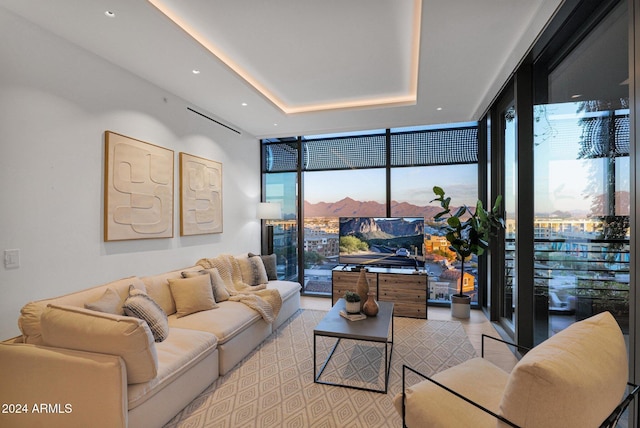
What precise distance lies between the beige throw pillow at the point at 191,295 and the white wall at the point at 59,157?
368 millimetres

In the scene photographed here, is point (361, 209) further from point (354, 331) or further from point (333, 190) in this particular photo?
point (354, 331)

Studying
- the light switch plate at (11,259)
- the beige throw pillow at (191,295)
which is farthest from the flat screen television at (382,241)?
the light switch plate at (11,259)

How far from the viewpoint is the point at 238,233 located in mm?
4613

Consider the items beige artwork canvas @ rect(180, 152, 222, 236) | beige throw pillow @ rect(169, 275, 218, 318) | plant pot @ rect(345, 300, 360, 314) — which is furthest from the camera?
beige artwork canvas @ rect(180, 152, 222, 236)

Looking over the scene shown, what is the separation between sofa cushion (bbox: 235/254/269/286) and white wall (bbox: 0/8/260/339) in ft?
3.35

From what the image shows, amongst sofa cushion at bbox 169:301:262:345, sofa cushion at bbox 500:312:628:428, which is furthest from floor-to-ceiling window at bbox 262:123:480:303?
sofa cushion at bbox 500:312:628:428

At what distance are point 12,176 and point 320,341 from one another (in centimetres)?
296

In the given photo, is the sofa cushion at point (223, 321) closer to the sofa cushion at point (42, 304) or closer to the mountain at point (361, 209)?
the sofa cushion at point (42, 304)

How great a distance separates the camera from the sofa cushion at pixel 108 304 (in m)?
2.04

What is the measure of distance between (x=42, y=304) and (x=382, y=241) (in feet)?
12.2

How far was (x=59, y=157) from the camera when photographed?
2295 millimetres

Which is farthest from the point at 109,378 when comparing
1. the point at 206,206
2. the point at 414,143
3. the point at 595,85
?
the point at 414,143

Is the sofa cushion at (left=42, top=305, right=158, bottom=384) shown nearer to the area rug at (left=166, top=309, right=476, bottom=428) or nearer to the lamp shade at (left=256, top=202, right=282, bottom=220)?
the area rug at (left=166, top=309, right=476, bottom=428)

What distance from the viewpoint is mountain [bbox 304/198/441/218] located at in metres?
4.75
